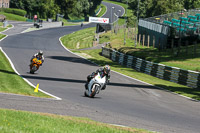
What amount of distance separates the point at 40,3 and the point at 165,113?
11213 cm

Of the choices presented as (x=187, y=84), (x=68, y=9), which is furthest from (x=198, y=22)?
(x=68, y=9)

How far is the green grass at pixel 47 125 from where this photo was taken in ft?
32.0

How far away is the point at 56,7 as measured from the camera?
134 meters

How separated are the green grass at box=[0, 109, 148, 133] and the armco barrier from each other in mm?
19118

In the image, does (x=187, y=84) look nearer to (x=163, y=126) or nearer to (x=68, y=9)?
(x=163, y=126)

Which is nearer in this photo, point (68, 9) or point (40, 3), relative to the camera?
point (40, 3)

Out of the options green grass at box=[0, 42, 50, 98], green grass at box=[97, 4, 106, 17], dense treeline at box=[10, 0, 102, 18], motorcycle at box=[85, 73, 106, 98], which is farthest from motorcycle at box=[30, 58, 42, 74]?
green grass at box=[97, 4, 106, 17]

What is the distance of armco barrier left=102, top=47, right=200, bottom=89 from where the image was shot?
30.4 m

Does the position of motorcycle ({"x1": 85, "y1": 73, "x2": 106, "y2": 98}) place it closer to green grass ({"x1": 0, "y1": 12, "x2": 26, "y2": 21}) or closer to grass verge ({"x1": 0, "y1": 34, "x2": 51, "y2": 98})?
grass verge ({"x1": 0, "y1": 34, "x2": 51, "y2": 98})

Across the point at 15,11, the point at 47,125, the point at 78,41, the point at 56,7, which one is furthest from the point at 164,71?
the point at 56,7

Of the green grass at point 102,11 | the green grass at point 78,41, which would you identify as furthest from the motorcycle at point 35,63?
the green grass at point 102,11

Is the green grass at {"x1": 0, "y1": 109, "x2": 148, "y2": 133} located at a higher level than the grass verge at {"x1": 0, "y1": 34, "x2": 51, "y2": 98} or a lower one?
higher

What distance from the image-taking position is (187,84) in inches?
1221

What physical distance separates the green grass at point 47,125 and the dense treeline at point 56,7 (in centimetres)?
11276
